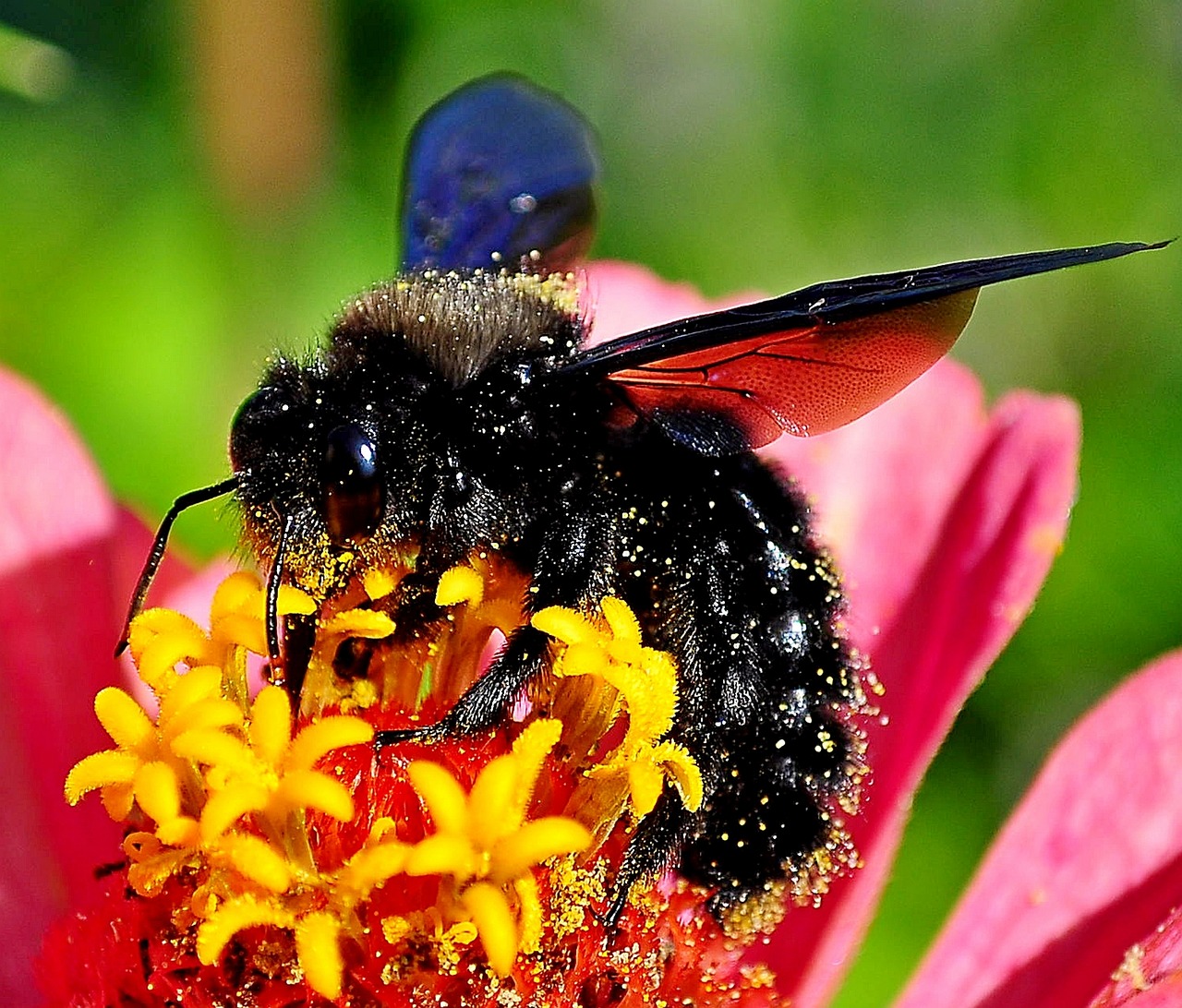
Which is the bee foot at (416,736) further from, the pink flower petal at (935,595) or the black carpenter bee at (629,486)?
the pink flower petal at (935,595)

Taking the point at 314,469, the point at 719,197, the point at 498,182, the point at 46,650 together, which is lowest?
the point at 314,469

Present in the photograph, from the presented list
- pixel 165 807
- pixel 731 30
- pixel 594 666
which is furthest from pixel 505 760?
pixel 731 30

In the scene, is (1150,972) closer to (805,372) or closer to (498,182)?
(805,372)

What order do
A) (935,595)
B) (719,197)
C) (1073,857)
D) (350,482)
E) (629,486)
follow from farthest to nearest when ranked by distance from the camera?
(719,197) → (935,595) → (1073,857) → (629,486) → (350,482)

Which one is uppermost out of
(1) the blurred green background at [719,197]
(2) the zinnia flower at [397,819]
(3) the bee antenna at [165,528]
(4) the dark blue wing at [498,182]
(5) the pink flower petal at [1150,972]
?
(1) the blurred green background at [719,197]

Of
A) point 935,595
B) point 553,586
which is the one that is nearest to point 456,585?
point 553,586

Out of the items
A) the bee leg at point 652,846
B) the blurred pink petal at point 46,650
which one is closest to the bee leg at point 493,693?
the bee leg at point 652,846

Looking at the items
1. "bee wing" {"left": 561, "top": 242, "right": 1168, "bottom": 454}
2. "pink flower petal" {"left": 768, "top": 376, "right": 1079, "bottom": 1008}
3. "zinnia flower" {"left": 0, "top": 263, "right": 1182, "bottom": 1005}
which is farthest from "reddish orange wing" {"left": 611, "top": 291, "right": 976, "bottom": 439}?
"pink flower petal" {"left": 768, "top": 376, "right": 1079, "bottom": 1008}

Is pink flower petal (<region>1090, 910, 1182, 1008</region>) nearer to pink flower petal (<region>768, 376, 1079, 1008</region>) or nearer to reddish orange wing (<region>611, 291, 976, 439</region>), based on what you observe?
pink flower petal (<region>768, 376, 1079, 1008</region>)
